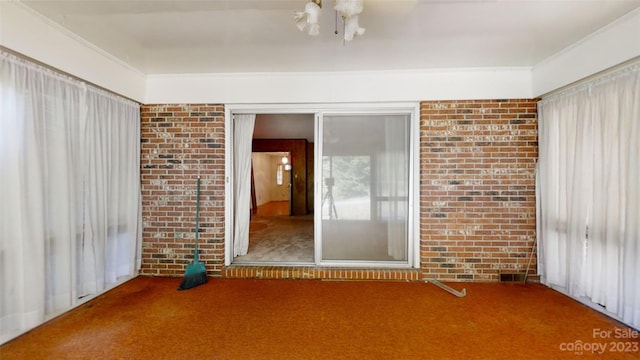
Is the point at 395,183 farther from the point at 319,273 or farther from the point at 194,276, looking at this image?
the point at 194,276

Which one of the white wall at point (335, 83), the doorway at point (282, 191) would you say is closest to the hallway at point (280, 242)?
the doorway at point (282, 191)

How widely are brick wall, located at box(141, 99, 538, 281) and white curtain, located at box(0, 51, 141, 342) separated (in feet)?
1.17

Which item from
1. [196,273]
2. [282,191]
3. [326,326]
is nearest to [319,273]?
[326,326]

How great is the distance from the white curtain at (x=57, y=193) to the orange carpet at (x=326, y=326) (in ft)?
0.95

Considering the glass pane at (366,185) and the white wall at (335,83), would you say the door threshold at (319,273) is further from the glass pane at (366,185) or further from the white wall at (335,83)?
the white wall at (335,83)

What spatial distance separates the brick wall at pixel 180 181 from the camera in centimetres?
329

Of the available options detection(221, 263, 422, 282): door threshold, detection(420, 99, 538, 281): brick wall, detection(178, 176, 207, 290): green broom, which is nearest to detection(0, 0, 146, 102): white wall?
detection(178, 176, 207, 290): green broom

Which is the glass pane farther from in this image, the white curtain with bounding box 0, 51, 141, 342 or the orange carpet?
the white curtain with bounding box 0, 51, 141, 342

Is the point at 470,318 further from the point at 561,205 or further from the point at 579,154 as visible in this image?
the point at 579,154

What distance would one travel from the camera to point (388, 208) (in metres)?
3.33

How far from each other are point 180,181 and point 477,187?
3.61 metres

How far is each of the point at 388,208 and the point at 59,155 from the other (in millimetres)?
3326

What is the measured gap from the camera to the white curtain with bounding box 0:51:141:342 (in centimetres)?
194

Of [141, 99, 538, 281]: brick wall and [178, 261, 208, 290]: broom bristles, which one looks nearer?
[178, 261, 208, 290]: broom bristles
